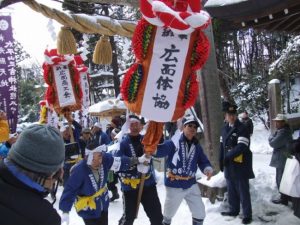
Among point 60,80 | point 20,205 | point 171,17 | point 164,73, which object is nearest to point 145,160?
point 164,73

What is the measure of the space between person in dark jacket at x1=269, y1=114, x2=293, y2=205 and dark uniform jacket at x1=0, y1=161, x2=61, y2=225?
5.23 meters

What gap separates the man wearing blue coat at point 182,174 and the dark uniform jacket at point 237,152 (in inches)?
25.6

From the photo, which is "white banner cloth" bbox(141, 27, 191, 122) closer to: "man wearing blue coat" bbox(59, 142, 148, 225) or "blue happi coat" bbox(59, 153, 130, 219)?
"man wearing blue coat" bbox(59, 142, 148, 225)

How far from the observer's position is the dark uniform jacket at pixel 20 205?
1.50 m

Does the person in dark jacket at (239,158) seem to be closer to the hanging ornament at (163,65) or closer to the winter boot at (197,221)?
the winter boot at (197,221)

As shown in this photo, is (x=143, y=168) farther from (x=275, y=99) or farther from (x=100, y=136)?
(x=275, y=99)

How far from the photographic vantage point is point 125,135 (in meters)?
5.34

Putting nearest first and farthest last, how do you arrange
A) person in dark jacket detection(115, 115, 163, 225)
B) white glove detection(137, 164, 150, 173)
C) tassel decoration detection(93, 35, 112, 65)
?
white glove detection(137, 164, 150, 173) < person in dark jacket detection(115, 115, 163, 225) < tassel decoration detection(93, 35, 112, 65)

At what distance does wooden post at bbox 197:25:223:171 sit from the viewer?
263 inches

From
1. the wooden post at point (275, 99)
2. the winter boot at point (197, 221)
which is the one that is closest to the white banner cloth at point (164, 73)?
the winter boot at point (197, 221)

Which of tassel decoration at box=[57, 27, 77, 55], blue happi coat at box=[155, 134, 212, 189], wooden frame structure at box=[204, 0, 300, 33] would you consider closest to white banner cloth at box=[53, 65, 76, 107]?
tassel decoration at box=[57, 27, 77, 55]

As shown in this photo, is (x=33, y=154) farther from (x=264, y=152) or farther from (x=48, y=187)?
(x=264, y=152)

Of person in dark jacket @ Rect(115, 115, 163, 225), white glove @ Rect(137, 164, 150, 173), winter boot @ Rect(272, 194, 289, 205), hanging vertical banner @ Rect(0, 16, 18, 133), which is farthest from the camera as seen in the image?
hanging vertical banner @ Rect(0, 16, 18, 133)

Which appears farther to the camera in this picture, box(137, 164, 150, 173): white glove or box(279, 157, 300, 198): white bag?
box(279, 157, 300, 198): white bag
